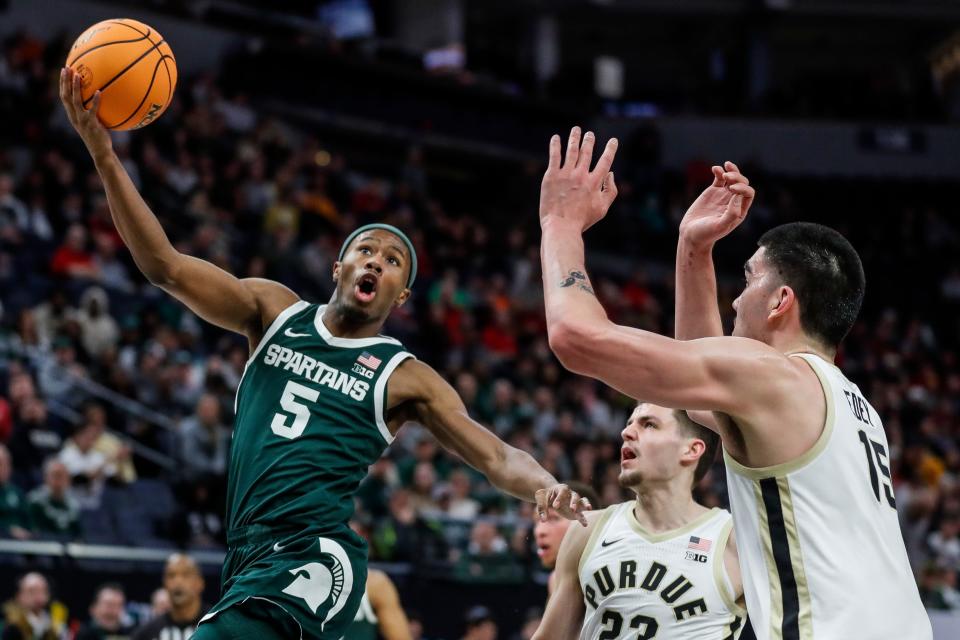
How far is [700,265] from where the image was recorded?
461cm

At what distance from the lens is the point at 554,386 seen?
1784 cm

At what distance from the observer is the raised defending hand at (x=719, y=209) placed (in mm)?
4285

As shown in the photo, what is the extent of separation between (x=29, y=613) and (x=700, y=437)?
18.6 feet

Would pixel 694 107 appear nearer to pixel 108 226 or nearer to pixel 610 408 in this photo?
pixel 610 408

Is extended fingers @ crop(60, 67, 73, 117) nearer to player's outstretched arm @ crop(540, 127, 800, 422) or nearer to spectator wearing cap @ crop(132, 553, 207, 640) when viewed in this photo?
player's outstretched arm @ crop(540, 127, 800, 422)

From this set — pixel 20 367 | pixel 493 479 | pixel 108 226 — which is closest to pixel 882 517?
pixel 493 479

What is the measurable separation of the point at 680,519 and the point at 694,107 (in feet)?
75.9

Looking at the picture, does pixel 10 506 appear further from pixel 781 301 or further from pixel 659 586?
pixel 781 301

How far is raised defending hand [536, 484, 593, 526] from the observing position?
4.32 meters

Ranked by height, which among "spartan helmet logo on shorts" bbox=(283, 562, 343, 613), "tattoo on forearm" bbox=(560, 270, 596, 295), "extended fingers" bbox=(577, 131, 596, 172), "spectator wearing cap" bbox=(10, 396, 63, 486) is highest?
"extended fingers" bbox=(577, 131, 596, 172)

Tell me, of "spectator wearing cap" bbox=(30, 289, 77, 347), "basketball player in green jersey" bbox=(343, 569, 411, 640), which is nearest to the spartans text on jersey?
"basketball player in green jersey" bbox=(343, 569, 411, 640)

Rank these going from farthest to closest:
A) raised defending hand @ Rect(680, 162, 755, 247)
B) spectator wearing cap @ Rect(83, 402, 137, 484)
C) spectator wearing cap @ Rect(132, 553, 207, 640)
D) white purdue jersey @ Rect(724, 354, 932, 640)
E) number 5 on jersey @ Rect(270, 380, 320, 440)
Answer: spectator wearing cap @ Rect(83, 402, 137, 484)
spectator wearing cap @ Rect(132, 553, 207, 640)
number 5 on jersey @ Rect(270, 380, 320, 440)
raised defending hand @ Rect(680, 162, 755, 247)
white purdue jersey @ Rect(724, 354, 932, 640)

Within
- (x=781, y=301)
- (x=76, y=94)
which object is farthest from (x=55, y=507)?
(x=781, y=301)

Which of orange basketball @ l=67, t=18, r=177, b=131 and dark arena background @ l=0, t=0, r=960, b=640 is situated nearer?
orange basketball @ l=67, t=18, r=177, b=131
